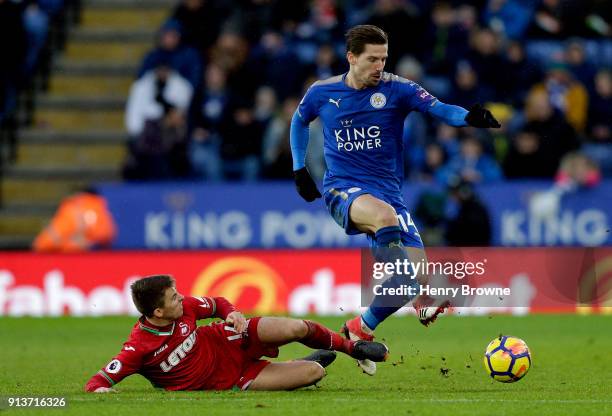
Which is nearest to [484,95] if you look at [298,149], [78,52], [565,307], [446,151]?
[446,151]

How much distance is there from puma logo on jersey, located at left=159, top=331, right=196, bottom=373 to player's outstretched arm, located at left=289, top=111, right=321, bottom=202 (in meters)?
1.76

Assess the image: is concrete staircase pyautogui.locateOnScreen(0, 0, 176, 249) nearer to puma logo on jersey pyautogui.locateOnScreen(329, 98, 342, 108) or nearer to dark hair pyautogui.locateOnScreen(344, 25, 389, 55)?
puma logo on jersey pyautogui.locateOnScreen(329, 98, 342, 108)

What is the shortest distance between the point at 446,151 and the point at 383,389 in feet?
31.1

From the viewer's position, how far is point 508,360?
391 inches

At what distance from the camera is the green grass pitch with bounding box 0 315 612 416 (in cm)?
879

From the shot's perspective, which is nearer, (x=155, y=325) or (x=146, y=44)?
(x=155, y=325)

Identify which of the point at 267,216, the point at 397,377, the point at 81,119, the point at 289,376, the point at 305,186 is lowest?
the point at 397,377

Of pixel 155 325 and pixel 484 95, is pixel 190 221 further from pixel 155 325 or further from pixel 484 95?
pixel 155 325

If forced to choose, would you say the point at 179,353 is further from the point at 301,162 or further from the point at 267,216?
the point at 267,216

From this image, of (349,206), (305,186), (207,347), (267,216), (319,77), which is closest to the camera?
(207,347)

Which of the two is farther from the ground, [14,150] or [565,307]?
[14,150]

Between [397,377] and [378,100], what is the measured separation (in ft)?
7.46

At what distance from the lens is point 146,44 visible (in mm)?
22844

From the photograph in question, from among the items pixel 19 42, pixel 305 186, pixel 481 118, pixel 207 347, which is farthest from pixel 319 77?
pixel 207 347
